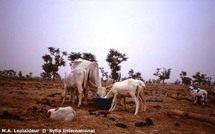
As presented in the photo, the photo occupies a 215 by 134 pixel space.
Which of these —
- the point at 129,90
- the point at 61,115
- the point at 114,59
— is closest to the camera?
the point at 61,115

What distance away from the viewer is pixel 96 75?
45.2 feet

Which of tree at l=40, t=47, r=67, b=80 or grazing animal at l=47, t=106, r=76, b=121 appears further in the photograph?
tree at l=40, t=47, r=67, b=80

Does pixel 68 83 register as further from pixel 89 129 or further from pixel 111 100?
pixel 89 129

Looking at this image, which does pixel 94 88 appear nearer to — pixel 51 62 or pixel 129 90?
Result: pixel 129 90

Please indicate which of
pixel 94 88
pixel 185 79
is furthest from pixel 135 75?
pixel 94 88

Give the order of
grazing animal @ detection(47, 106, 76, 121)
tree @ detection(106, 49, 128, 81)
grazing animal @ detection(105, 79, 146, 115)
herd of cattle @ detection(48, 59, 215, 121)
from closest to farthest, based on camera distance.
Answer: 1. grazing animal @ detection(47, 106, 76, 121)
2. herd of cattle @ detection(48, 59, 215, 121)
3. grazing animal @ detection(105, 79, 146, 115)
4. tree @ detection(106, 49, 128, 81)

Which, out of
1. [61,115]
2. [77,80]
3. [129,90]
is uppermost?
[77,80]

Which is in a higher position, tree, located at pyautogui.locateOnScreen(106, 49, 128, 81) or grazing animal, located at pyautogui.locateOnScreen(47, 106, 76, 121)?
tree, located at pyautogui.locateOnScreen(106, 49, 128, 81)

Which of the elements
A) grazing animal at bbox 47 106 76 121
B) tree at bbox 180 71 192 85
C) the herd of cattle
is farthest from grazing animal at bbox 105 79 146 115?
tree at bbox 180 71 192 85

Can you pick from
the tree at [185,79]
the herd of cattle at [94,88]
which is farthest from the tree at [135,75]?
the herd of cattle at [94,88]

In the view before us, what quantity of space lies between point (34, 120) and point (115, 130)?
2826 mm

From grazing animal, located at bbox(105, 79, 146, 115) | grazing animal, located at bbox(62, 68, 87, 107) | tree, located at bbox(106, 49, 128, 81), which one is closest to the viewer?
grazing animal, located at bbox(105, 79, 146, 115)

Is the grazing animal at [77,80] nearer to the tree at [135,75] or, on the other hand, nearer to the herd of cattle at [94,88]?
the herd of cattle at [94,88]

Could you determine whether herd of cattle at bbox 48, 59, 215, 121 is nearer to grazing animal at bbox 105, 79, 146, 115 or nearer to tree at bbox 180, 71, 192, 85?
grazing animal at bbox 105, 79, 146, 115
